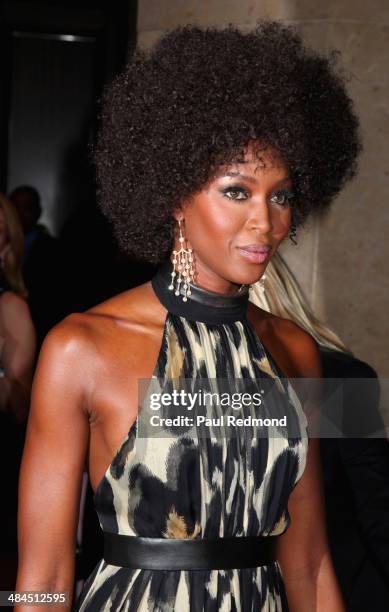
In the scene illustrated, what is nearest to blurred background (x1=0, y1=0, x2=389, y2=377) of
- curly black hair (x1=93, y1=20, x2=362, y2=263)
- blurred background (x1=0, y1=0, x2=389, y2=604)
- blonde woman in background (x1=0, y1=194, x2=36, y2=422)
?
blurred background (x1=0, y1=0, x2=389, y2=604)

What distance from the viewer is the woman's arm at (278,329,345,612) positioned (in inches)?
78.4

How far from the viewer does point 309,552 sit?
2010 millimetres

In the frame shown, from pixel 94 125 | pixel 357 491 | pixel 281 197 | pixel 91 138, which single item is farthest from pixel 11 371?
pixel 94 125

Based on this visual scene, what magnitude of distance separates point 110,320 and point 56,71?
213 inches

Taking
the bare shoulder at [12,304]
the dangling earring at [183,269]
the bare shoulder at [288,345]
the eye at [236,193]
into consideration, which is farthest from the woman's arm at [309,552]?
the bare shoulder at [12,304]

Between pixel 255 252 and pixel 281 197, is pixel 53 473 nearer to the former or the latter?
pixel 255 252

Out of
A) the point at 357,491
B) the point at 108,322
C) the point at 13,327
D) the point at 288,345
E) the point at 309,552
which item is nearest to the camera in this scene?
the point at 108,322

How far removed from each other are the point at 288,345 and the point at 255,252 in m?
0.35

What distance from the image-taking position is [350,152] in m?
2.28

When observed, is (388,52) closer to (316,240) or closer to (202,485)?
(316,240)

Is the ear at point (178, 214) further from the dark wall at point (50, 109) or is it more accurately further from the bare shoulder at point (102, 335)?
the dark wall at point (50, 109)

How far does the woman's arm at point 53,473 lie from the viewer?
1.77 m

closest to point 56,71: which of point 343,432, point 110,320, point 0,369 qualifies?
point 0,369

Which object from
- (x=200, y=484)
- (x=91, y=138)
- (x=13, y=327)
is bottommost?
(x=200, y=484)
